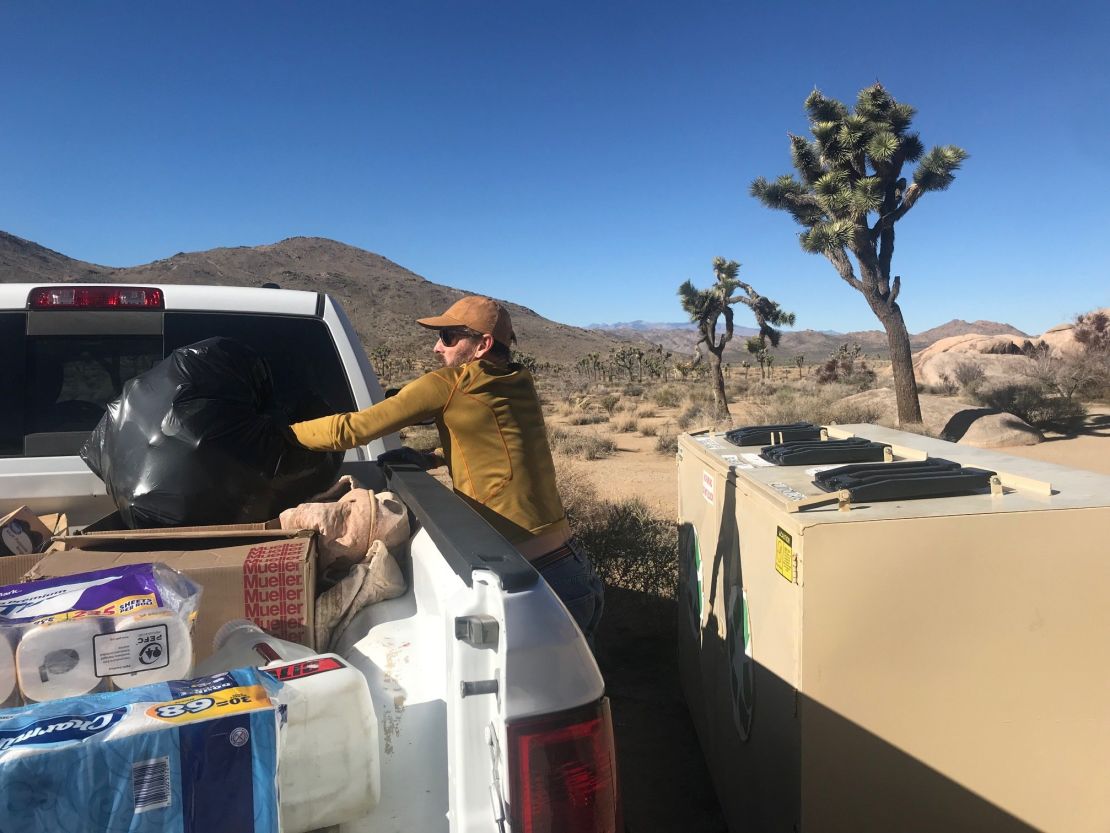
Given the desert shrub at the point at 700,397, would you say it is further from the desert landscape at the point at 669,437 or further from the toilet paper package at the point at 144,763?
the toilet paper package at the point at 144,763

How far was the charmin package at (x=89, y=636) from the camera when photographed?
4.08 ft

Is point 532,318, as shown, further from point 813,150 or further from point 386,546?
point 386,546

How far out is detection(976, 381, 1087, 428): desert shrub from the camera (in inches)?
686

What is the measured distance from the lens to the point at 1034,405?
17891 mm

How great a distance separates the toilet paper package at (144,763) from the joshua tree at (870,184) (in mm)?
17616

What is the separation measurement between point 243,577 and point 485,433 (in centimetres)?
105

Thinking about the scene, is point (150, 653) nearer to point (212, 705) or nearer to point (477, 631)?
point (212, 705)

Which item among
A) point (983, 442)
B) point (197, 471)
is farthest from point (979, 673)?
point (983, 442)

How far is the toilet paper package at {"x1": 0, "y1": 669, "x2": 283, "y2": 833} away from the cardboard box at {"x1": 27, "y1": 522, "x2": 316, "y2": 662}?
0.48m

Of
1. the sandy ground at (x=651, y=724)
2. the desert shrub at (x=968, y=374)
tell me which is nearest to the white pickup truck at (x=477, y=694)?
the sandy ground at (x=651, y=724)

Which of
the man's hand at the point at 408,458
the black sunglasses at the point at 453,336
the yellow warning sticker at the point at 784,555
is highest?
the black sunglasses at the point at 453,336

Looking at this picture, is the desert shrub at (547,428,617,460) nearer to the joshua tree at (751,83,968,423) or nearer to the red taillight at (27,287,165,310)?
the joshua tree at (751,83,968,423)

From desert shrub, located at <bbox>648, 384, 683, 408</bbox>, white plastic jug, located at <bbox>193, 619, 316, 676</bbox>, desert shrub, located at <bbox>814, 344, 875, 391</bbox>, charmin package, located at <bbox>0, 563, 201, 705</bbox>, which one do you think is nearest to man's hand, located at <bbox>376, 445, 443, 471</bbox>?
white plastic jug, located at <bbox>193, 619, 316, 676</bbox>

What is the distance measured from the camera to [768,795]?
2.52 m
